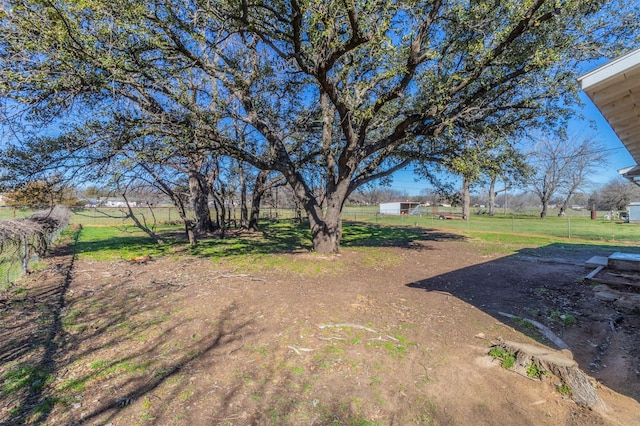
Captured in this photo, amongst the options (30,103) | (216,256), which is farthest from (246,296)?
(30,103)

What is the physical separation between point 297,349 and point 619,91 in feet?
15.2

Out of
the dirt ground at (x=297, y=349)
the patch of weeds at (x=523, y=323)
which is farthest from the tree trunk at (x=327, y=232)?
the patch of weeds at (x=523, y=323)

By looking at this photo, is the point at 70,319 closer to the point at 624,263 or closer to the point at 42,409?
the point at 42,409

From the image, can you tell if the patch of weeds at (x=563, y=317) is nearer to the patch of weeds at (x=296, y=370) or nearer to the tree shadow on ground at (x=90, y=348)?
the patch of weeds at (x=296, y=370)

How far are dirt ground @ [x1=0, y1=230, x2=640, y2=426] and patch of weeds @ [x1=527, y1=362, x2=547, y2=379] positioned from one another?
0.32 feet

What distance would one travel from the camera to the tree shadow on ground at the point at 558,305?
3184mm

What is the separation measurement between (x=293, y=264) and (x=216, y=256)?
266cm

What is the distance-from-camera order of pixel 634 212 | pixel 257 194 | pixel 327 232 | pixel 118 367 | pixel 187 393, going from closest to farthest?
pixel 187 393 < pixel 118 367 < pixel 327 232 < pixel 257 194 < pixel 634 212

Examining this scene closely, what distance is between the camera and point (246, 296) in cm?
493

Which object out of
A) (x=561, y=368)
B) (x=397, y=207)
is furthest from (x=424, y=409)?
(x=397, y=207)

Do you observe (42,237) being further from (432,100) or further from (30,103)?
(432,100)

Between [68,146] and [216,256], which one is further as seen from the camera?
[216,256]

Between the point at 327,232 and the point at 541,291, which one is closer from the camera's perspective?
the point at 541,291

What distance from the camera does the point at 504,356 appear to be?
120 inches
